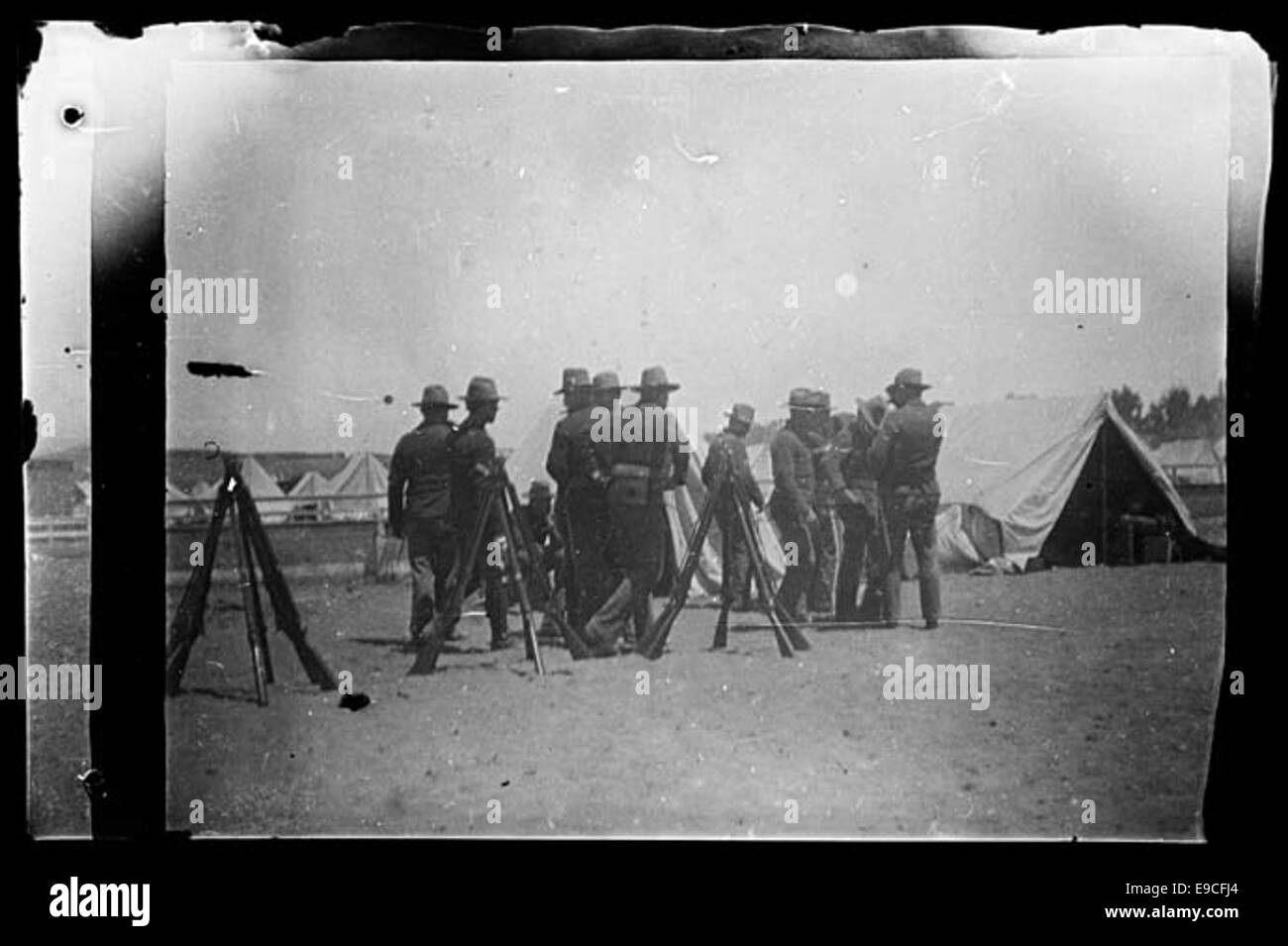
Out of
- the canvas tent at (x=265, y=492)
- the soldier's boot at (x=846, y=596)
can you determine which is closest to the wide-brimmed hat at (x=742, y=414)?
the soldier's boot at (x=846, y=596)

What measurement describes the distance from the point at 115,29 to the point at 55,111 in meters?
0.34

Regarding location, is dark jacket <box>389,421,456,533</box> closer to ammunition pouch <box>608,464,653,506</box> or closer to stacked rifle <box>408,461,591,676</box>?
stacked rifle <box>408,461,591,676</box>

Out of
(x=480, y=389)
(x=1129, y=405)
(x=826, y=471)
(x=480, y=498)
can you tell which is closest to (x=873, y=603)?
(x=826, y=471)

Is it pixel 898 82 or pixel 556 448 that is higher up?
pixel 898 82

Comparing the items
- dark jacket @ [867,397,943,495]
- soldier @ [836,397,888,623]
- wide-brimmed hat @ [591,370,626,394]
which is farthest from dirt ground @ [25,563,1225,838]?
wide-brimmed hat @ [591,370,626,394]

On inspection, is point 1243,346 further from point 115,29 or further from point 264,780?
point 115,29

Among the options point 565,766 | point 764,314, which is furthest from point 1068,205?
point 565,766

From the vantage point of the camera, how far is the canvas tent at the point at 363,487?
3.62 meters

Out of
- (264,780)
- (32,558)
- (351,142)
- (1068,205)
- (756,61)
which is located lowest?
(264,780)

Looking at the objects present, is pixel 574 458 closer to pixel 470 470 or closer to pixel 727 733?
pixel 470 470

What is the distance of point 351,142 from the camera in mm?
3588

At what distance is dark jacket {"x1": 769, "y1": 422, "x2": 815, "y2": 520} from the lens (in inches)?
143

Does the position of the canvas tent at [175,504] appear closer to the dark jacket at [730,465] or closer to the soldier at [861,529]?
the dark jacket at [730,465]

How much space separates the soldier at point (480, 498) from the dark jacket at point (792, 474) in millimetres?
936
